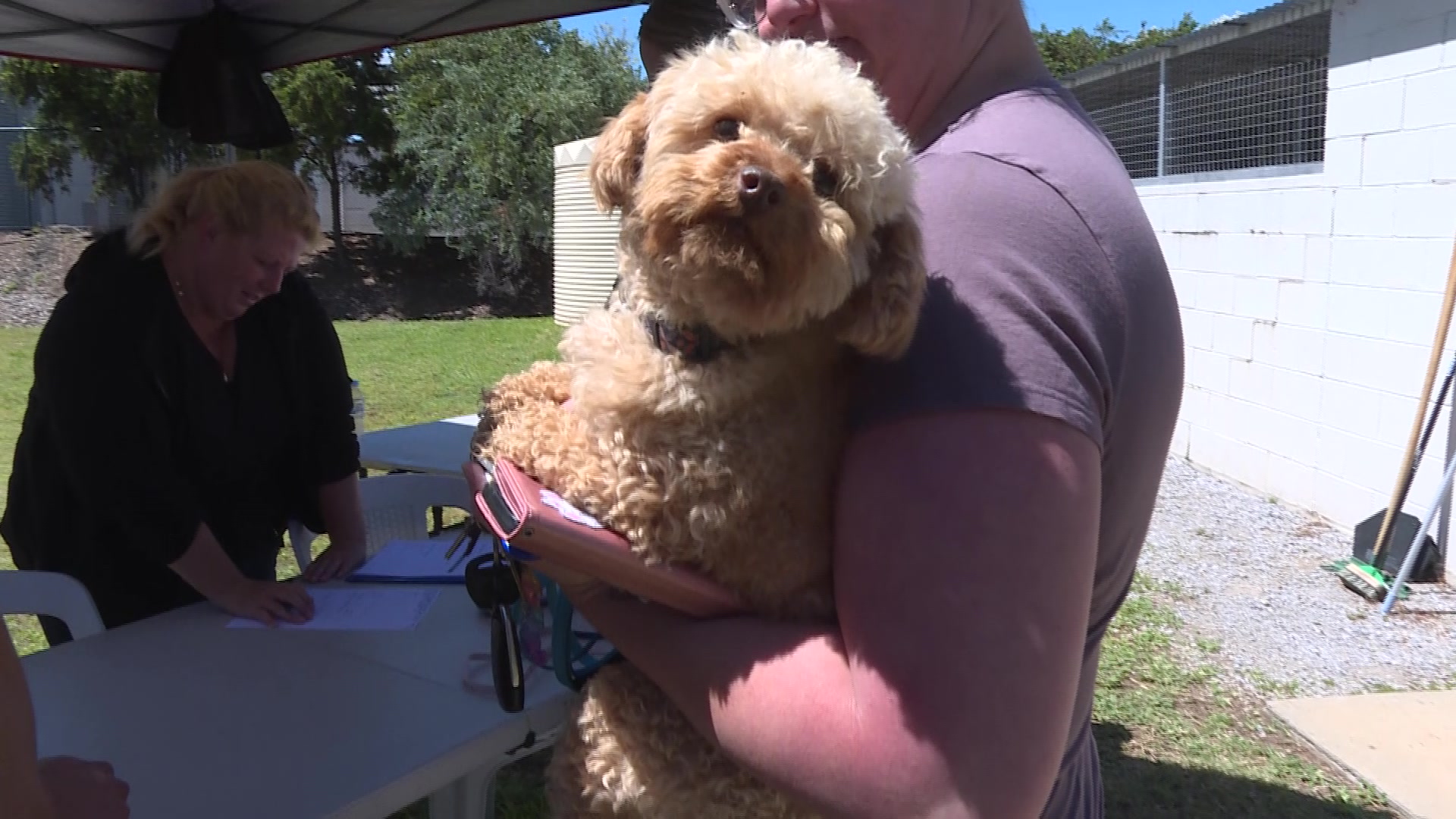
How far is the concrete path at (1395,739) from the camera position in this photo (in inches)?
144

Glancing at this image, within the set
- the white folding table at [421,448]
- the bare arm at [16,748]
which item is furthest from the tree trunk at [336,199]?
the bare arm at [16,748]

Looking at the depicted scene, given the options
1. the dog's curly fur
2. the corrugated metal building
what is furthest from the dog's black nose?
the corrugated metal building

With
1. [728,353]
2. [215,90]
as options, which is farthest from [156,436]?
[215,90]

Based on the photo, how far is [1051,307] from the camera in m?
0.99

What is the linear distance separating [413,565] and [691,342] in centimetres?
224

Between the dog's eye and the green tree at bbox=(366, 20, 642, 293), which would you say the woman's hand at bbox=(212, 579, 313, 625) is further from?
the green tree at bbox=(366, 20, 642, 293)

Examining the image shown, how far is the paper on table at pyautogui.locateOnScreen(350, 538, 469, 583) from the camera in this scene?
3.08 m

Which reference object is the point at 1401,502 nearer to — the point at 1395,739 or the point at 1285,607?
the point at 1285,607

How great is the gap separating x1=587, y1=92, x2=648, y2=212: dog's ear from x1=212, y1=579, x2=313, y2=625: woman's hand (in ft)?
6.38

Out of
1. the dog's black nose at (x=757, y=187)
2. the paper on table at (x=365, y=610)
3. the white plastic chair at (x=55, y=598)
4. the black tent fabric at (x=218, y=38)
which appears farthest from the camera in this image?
the black tent fabric at (x=218, y=38)

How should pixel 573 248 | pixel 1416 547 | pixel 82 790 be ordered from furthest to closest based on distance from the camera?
pixel 573 248
pixel 1416 547
pixel 82 790

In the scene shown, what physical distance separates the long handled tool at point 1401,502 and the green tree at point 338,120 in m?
21.2

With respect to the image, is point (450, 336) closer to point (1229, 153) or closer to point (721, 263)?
point (1229, 153)

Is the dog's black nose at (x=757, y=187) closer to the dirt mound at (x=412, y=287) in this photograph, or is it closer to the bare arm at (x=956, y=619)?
the bare arm at (x=956, y=619)
